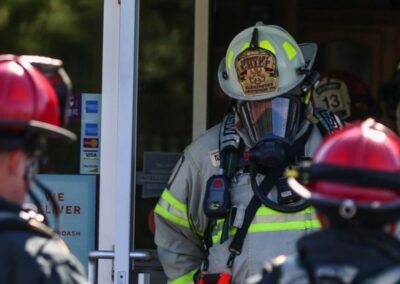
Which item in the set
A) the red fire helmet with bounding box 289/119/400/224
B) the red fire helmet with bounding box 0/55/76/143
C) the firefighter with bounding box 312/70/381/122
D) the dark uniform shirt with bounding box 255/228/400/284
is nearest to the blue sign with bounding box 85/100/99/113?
the firefighter with bounding box 312/70/381/122

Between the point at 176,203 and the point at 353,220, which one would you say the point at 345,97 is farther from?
the point at 353,220

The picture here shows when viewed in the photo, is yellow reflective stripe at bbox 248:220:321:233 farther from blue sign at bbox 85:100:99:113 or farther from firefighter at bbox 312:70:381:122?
firefighter at bbox 312:70:381:122

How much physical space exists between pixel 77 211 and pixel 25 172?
88.4 inches

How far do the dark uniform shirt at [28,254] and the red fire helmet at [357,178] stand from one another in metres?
0.58

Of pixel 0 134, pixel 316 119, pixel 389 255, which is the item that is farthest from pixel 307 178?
pixel 316 119

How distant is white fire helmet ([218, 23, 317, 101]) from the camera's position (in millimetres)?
4109

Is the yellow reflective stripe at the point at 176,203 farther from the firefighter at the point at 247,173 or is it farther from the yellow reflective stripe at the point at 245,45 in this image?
the yellow reflective stripe at the point at 245,45

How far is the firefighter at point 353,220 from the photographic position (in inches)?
88.1

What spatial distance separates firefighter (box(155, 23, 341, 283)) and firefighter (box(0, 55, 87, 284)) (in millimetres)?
1465

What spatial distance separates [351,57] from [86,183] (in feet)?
8.41

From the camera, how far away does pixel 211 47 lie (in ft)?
19.4

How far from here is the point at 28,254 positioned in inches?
92.4

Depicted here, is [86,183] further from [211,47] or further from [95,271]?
[211,47]

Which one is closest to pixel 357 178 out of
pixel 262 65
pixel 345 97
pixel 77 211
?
pixel 262 65
